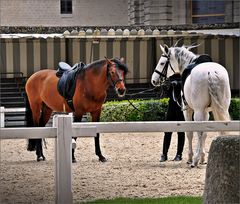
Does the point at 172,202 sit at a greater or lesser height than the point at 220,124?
lesser

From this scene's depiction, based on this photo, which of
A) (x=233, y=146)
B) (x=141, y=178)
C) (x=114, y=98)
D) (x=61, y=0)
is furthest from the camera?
(x=61, y=0)

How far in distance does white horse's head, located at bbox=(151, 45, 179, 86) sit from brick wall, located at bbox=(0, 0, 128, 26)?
10722mm

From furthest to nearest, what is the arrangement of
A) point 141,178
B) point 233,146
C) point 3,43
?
point 3,43 → point 141,178 → point 233,146

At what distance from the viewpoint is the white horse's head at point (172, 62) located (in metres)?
9.91

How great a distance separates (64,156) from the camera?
5.93 m

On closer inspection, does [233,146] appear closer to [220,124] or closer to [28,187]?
[220,124]

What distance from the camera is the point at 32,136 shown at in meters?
5.90

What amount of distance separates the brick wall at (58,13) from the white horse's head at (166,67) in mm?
10722

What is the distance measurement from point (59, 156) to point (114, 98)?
11135mm

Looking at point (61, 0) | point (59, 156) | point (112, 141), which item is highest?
point (61, 0)

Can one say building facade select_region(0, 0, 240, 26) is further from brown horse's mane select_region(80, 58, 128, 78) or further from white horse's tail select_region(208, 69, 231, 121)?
white horse's tail select_region(208, 69, 231, 121)

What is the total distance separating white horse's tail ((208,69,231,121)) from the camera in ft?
28.7

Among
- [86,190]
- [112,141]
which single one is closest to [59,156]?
[86,190]

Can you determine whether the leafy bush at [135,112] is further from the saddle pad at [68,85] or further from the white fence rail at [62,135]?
the white fence rail at [62,135]
